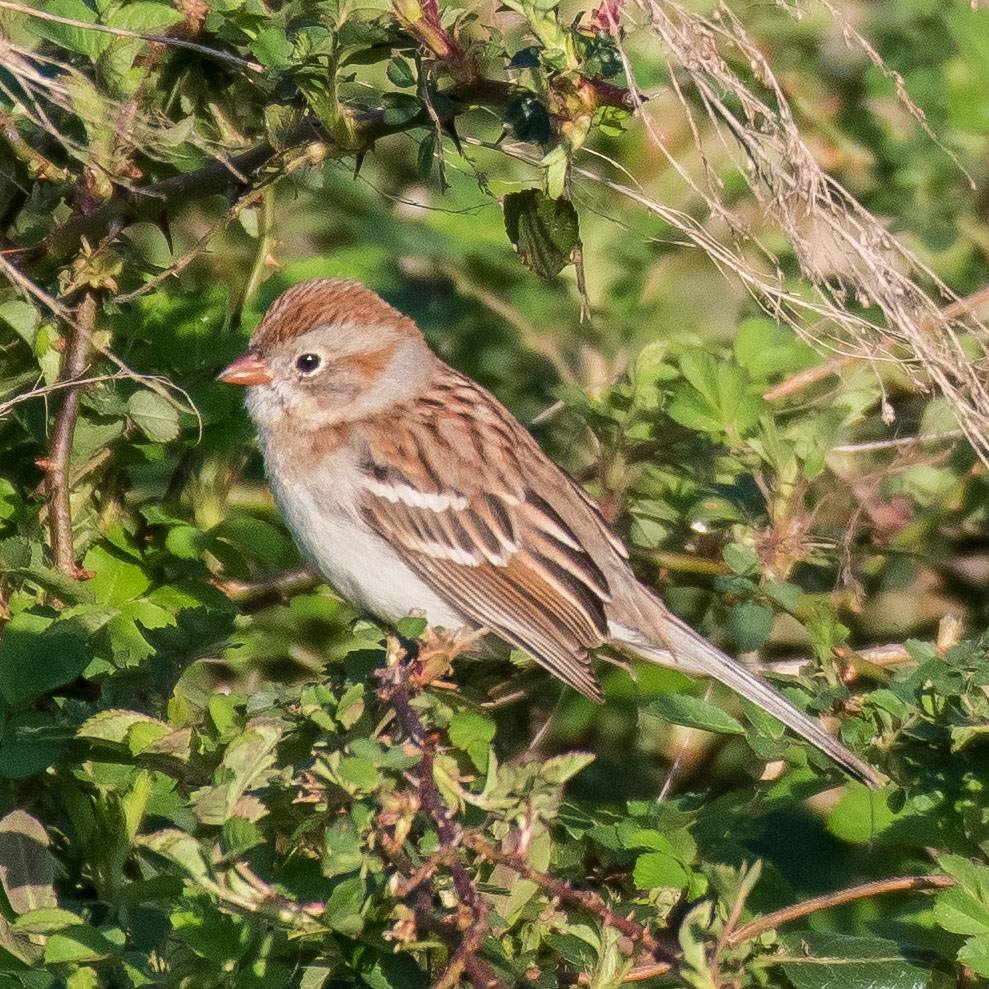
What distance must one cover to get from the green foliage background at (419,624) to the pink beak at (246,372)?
0.17 ft

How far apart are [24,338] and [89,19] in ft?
1.58

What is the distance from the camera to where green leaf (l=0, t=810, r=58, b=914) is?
2.12m

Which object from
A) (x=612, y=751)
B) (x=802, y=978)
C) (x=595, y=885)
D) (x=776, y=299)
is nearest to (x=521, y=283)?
(x=612, y=751)

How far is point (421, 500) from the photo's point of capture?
3158 millimetres

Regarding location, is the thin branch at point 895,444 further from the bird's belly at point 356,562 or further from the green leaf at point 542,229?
the green leaf at point 542,229

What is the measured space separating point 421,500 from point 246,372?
1.51 ft

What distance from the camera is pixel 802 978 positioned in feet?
6.79

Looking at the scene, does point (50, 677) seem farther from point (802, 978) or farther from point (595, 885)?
point (802, 978)

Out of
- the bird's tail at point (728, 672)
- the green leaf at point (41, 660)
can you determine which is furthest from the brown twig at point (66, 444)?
the bird's tail at point (728, 672)

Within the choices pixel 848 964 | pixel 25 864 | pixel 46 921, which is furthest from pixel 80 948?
pixel 848 964

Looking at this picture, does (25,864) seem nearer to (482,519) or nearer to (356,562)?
(356,562)

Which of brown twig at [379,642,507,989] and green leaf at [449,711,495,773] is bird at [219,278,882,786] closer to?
green leaf at [449,711,495,773]

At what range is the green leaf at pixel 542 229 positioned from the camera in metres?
2.30

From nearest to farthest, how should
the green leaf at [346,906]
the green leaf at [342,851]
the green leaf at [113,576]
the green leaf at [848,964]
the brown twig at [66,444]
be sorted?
the green leaf at [342,851]
the green leaf at [346,906]
the green leaf at [848,964]
the brown twig at [66,444]
the green leaf at [113,576]
